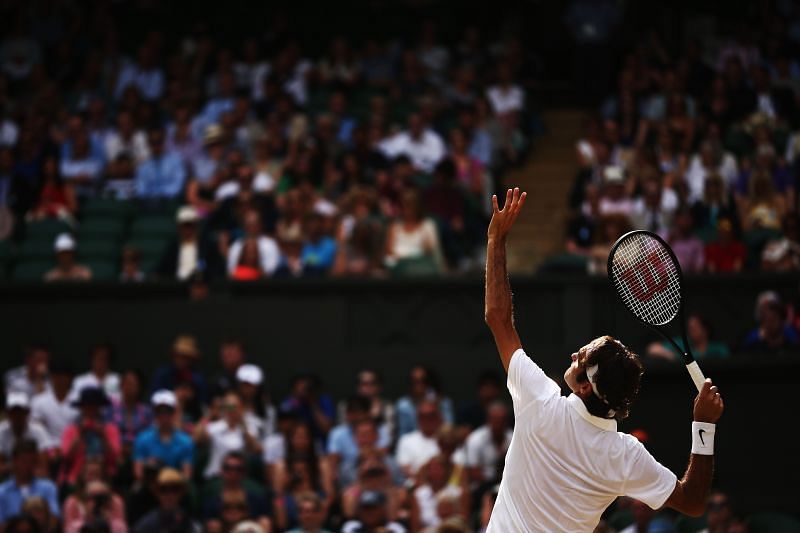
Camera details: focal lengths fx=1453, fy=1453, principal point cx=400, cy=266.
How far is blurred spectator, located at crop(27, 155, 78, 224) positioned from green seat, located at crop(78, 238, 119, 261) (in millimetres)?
551

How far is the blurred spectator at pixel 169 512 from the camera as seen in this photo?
32.3 feet

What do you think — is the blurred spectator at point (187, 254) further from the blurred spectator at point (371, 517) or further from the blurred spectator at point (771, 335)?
the blurred spectator at point (771, 335)

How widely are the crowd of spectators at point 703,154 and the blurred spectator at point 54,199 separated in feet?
16.1

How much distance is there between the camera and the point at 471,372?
12.1 meters

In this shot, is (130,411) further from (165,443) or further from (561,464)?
(561,464)

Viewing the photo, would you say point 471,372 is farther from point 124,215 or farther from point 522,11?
point 522,11

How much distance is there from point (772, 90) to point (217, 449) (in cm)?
733

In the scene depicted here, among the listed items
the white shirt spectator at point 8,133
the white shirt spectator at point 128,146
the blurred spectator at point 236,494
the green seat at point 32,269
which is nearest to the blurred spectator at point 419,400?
the blurred spectator at point 236,494

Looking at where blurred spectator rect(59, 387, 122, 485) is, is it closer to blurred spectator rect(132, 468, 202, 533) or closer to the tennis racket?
blurred spectator rect(132, 468, 202, 533)

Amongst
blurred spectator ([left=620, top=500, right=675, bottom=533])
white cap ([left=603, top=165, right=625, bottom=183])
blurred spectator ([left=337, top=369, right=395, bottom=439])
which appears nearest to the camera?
blurred spectator ([left=620, top=500, right=675, bottom=533])

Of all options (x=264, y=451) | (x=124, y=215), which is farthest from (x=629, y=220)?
(x=124, y=215)

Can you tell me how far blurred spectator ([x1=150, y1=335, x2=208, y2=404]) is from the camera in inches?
459

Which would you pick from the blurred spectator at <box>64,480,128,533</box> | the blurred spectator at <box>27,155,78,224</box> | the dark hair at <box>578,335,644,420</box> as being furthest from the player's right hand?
the blurred spectator at <box>27,155,78,224</box>

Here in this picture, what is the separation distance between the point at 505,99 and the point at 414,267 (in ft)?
13.2
